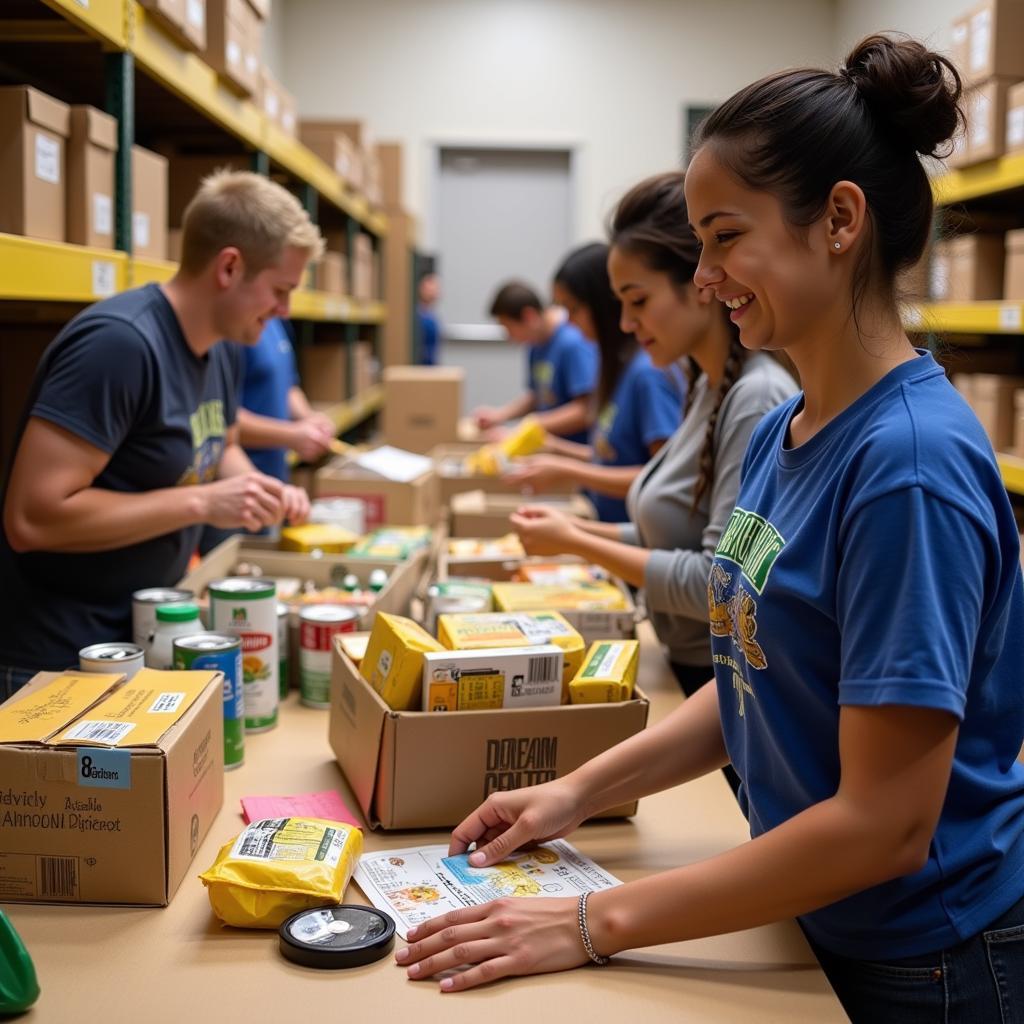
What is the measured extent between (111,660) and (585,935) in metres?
0.73

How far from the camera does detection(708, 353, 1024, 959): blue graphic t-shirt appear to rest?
0.94m

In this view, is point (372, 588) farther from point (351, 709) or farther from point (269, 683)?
point (351, 709)

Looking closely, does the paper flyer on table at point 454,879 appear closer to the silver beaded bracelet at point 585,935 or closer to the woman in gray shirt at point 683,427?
the silver beaded bracelet at point 585,935

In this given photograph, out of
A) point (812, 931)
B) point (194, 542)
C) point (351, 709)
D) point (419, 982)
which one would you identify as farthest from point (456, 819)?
point (194, 542)

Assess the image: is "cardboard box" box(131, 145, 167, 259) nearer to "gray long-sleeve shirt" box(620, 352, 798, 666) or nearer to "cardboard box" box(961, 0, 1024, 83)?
"gray long-sleeve shirt" box(620, 352, 798, 666)

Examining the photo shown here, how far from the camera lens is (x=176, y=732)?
4.08ft

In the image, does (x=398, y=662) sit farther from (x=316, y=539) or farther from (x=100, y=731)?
(x=316, y=539)

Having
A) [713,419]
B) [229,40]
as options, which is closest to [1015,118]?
[713,419]

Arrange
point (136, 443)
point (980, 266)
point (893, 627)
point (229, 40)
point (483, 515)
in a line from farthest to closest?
point (980, 266) → point (483, 515) → point (229, 40) → point (136, 443) → point (893, 627)

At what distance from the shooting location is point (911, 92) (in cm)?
112

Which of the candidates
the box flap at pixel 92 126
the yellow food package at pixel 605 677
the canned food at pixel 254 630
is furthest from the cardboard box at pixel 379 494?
the yellow food package at pixel 605 677

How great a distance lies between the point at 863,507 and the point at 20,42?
208 cm

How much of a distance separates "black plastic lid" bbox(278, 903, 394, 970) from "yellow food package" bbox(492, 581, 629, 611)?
0.89m

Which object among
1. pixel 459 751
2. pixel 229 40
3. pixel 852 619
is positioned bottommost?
pixel 459 751
